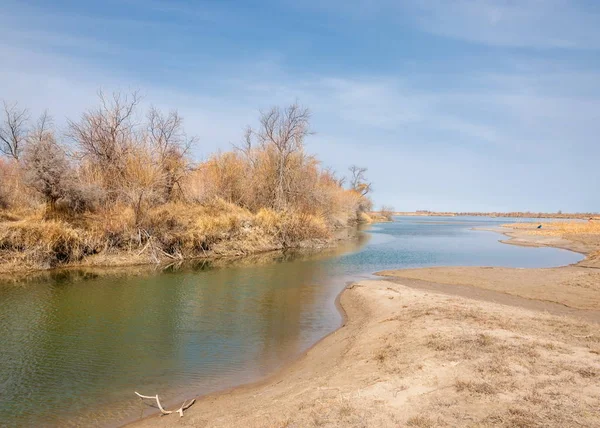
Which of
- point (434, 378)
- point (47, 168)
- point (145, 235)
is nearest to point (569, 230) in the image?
point (145, 235)

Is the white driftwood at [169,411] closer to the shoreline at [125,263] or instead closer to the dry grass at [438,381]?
the dry grass at [438,381]

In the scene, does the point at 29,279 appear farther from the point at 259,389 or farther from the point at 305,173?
the point at 305,173

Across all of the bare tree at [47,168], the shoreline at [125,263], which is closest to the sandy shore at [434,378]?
the shoreline at [125,263]

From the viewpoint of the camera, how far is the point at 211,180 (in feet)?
110

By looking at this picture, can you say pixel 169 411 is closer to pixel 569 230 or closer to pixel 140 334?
pixel 140 334

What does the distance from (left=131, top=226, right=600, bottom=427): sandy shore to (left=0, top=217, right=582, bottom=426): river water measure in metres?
1.18

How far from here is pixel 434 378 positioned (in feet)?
19.6

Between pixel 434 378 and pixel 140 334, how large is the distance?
810 cm

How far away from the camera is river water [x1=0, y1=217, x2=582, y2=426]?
7.10m

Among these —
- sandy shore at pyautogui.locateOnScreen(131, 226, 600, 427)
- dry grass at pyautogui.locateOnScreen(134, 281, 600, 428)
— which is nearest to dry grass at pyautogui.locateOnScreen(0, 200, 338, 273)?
sandy shore at pyautogui.locateOnScreen(131, 226, 600, 427)

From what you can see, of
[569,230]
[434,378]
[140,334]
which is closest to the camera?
[434,378]

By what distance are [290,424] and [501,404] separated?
2.81 meters

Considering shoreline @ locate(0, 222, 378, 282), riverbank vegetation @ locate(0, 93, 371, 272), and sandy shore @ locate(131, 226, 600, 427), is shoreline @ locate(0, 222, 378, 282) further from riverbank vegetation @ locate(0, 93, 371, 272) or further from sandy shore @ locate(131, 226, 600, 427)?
sandy shore @ locate(131, 226, 600, 427)

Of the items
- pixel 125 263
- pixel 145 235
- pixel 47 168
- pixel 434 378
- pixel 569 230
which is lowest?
pixel 125 263
